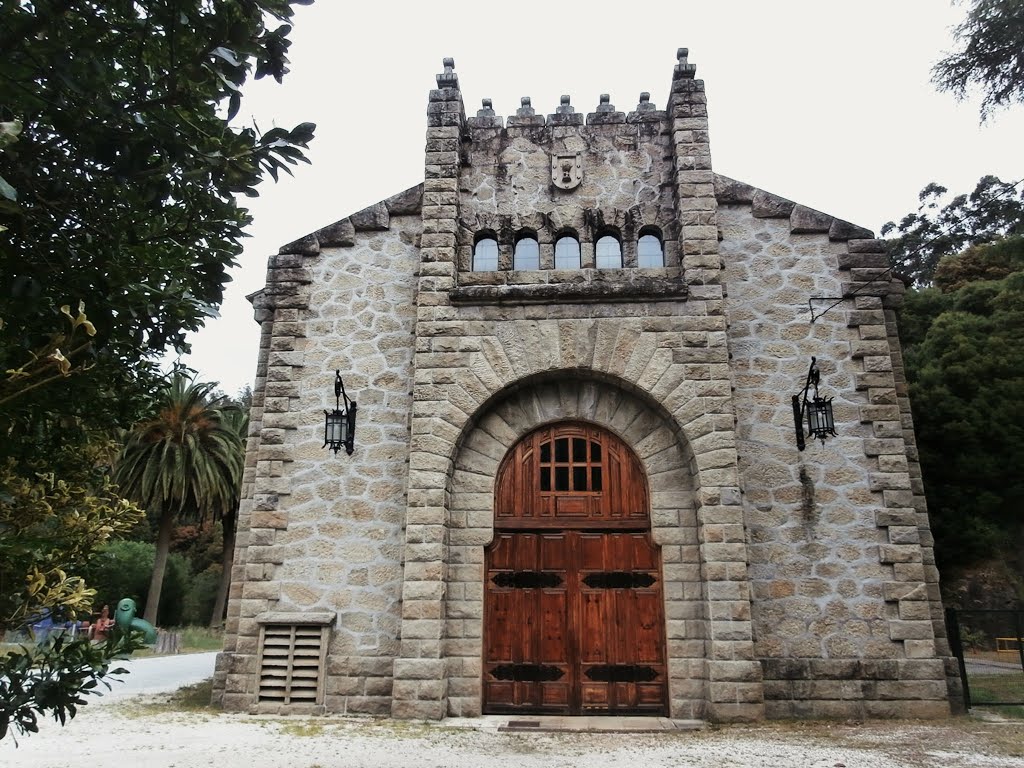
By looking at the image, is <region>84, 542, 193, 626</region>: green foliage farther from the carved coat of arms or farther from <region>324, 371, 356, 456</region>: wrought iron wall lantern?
the carved coat of arms

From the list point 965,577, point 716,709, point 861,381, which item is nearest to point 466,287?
point 861,381

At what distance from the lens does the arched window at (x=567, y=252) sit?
31.8 feet

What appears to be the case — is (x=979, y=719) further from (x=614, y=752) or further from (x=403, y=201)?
(x=403, y=201)

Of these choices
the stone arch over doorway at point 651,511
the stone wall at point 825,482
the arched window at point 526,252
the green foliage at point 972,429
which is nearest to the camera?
the stone wall at point 825,482

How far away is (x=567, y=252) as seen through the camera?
9.76 m

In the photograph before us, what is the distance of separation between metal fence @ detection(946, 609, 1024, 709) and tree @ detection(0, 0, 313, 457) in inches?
355

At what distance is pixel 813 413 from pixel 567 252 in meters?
3.76

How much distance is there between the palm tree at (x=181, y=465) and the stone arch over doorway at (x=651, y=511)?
49.2ft

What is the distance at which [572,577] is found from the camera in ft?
28.0

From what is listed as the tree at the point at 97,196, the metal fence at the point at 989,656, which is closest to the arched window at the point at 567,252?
the metal fence at the point at 989,656

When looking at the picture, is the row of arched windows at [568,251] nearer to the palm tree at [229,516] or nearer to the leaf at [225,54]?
the leaf at [225,54]

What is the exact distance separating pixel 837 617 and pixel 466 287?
5.90m

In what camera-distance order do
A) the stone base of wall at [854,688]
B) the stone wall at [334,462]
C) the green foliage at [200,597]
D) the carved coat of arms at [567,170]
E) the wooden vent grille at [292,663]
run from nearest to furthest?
the stone base of wall at [854,688], the wooden vent grille at [292,663], the stone wall at [334,462], the carved coat of arms at [567,170], the green foliage at [200,597]

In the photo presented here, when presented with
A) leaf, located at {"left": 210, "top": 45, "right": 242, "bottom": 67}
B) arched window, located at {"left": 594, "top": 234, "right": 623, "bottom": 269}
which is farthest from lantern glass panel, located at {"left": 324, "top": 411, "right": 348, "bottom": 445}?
leaf, located at {"left": 210, "top": 45, "right": 242, "bottom": 67}
